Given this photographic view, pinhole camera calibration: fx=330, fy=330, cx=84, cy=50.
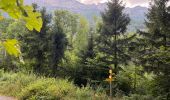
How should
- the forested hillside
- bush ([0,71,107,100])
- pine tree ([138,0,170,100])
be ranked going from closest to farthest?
bush ([0,71,107,100]) < the forested hillside < pine tree ([138,0,170,100])

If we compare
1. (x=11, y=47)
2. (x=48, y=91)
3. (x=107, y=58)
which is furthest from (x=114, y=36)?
(x=11, y=47)

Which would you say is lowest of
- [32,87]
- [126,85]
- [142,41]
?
[126,85]

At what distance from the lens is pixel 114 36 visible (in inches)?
1100

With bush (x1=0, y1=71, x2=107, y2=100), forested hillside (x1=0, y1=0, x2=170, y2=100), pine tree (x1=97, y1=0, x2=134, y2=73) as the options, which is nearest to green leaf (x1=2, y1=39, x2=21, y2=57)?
bush (x1=0, y1=71, x2=107, y2=100)

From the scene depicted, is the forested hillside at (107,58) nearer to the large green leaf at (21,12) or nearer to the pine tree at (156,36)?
the pine tree at (156,36)

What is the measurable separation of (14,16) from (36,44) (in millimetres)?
29856

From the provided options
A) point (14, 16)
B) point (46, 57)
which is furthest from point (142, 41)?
point (14, 16)

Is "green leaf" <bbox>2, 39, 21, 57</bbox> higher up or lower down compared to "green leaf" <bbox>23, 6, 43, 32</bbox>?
lower down

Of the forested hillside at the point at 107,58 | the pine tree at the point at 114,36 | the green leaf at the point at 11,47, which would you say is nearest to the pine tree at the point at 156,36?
the forested hillside at the point at 107,58

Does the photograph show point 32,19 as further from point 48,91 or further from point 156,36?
point 156,36

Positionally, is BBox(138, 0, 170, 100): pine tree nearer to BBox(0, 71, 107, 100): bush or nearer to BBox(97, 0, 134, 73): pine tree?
BBox(97, 0, 134, 73): pine tree

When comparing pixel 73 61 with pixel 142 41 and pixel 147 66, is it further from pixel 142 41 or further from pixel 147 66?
pixel 147 66

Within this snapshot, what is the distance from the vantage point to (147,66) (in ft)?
63.8

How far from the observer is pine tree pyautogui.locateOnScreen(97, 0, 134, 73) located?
88.9 ft
